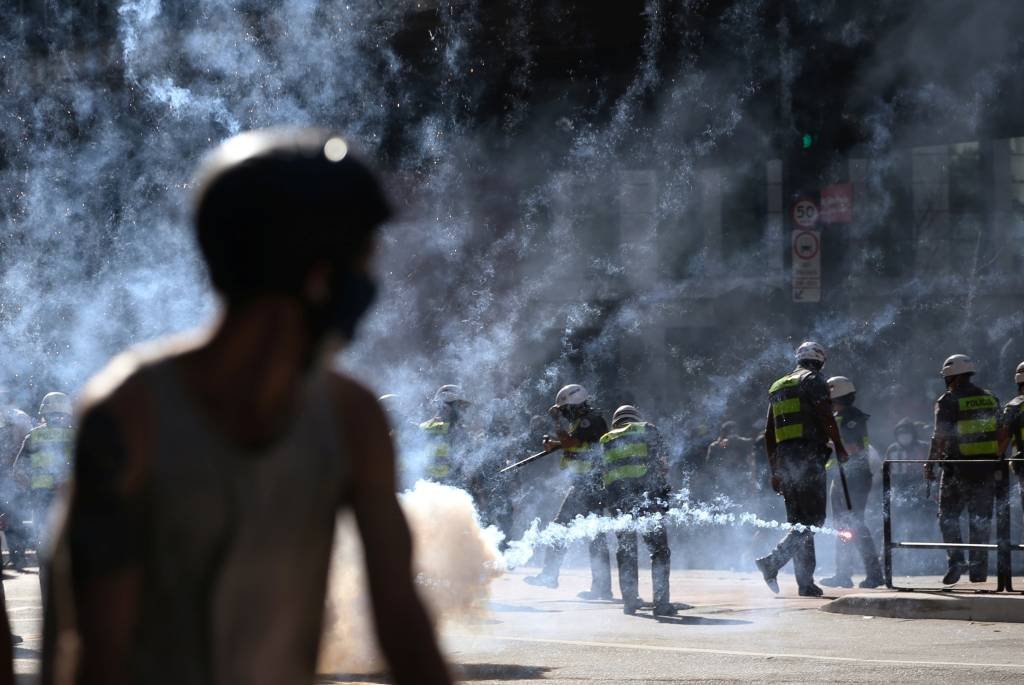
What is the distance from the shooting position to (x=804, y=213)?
1697cm

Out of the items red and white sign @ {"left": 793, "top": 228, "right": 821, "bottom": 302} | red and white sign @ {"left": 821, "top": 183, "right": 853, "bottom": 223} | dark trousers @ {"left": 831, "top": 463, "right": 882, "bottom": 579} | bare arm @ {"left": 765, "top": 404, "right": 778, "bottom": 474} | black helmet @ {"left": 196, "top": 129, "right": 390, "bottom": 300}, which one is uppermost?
red and white sign @ {"left": 821, "top": 183, "right": 853, "bottom": 223}

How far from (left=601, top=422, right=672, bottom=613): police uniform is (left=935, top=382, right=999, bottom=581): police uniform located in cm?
219

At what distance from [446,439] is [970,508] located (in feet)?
14.5

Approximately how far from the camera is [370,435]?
73.0 inches

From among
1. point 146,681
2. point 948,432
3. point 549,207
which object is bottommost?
point 146,681

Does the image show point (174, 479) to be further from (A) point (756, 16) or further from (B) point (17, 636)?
(A) point (756, 16)

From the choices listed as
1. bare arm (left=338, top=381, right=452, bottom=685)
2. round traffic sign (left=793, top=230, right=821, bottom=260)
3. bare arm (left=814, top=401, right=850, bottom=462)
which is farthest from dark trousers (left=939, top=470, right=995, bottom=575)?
bare arm (left=338, top=381, right=452, bottom=685)

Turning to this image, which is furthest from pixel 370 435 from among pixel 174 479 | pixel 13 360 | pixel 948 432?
pixel 13 360

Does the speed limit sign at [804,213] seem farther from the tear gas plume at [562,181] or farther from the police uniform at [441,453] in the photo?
the police uniform at [441,453]

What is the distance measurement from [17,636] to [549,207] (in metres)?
14.1

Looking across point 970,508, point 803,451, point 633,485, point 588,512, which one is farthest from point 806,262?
point 633,485

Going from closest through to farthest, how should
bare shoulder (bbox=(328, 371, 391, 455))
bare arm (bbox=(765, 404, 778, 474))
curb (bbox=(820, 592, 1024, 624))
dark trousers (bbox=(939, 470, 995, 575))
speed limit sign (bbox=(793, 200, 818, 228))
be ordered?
bare shoulder (bbox=(328, 371, 391, 455)) → curb (bbox=(820, 592, 1024, 624)) → bare arm (bbox=(765, 404, 778, 474)) → dark trousers (bbox=(939, 470, 995, 575)) → speed limit sign (bbox=(793, 200, 818, 228))

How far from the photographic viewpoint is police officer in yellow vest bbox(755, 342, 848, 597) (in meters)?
11.0

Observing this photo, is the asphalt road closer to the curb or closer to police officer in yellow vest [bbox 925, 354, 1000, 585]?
the curb
